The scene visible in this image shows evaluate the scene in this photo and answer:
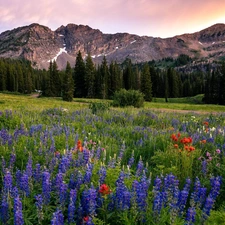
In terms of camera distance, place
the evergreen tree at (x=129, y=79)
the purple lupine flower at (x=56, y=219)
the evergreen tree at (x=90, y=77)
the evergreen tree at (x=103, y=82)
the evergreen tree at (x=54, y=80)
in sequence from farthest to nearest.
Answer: the evergreen tree at (x=129, y=79) → the evergreen tree at (x=54, y=80) → the evergreen tree at (x=103, y=82) → the evergreen tree at (x=90, y=77) → the purple lupine flower at (x=56, y=219)

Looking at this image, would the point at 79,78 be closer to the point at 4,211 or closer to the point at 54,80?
the point at 54,80

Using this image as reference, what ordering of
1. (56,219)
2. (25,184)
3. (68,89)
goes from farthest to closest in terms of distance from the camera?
(68,89)
(25,184)
(56,219)

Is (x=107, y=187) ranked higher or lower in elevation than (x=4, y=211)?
higher

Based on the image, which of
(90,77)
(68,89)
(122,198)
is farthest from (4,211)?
(90,77)

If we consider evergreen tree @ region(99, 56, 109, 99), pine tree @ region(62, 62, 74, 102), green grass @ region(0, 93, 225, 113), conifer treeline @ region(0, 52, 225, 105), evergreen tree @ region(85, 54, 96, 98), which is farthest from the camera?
evergreen tree @ region(99, 56, 109, 99)

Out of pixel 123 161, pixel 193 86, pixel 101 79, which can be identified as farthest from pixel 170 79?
pixel 123 161

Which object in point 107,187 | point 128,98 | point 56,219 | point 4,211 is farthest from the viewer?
point 128,98

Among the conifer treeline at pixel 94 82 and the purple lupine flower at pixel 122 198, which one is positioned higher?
the conifer treeline at pixel 94 82

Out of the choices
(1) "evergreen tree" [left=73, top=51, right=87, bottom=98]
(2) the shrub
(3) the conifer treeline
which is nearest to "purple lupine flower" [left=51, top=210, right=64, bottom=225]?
(2) the shrub

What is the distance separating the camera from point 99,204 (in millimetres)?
2795

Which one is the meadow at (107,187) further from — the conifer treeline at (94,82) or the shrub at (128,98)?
the conifer treeline at (94,82)

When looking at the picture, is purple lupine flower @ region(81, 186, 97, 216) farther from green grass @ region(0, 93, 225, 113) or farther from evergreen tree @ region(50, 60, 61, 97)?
evergreen tree @ region(50, 60, 61, 97)

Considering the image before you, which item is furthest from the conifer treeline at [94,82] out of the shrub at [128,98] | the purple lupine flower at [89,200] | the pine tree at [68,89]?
the purple lupine flower at [89,200]

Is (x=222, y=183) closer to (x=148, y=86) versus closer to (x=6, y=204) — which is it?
(x=6, y=204)
